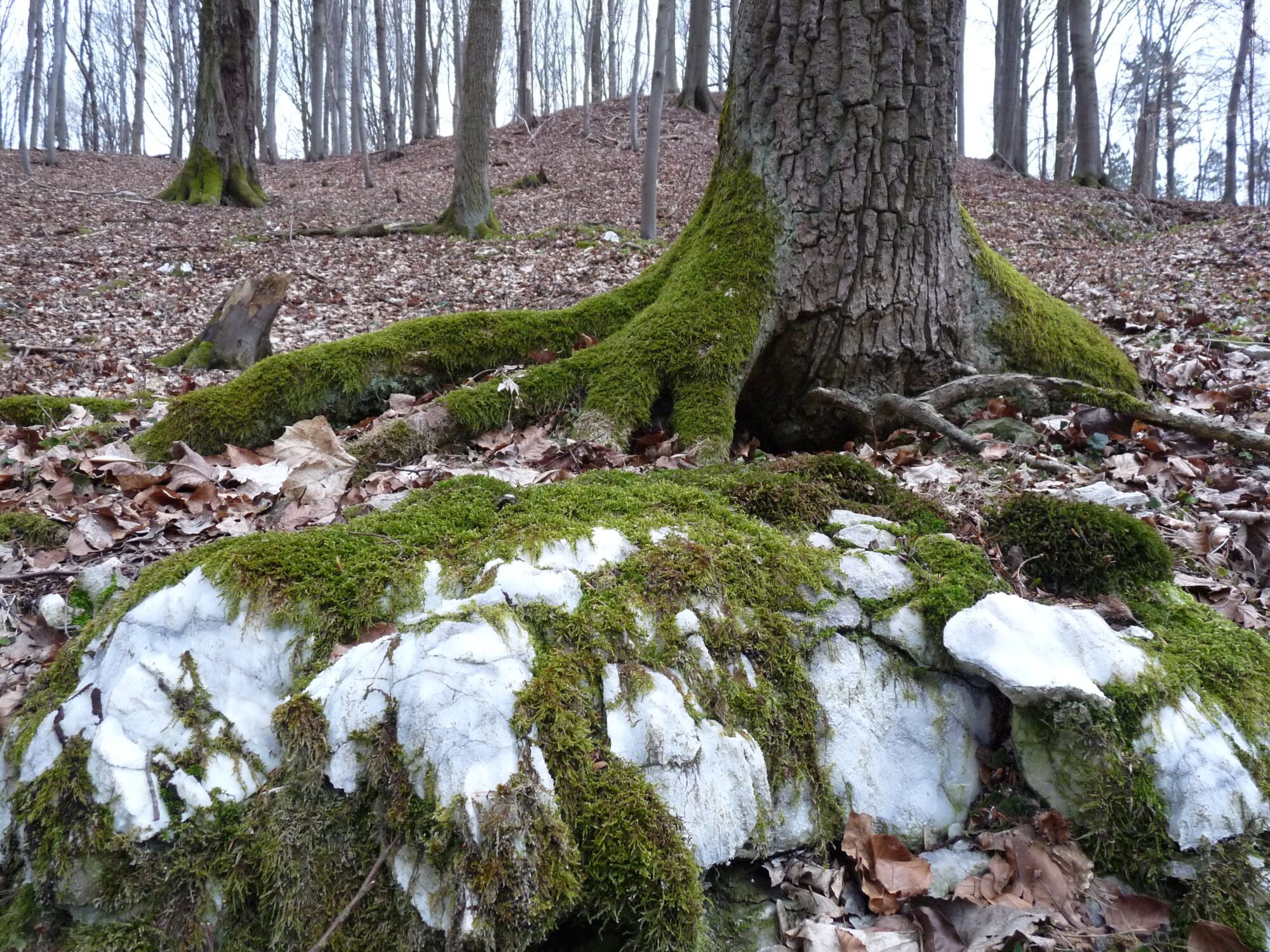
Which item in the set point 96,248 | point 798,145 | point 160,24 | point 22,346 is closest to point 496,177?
point 96,248

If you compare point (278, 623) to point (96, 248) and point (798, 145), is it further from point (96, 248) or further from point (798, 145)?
point (96, 248)

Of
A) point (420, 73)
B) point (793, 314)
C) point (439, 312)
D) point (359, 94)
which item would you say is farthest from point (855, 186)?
point (420, 73)

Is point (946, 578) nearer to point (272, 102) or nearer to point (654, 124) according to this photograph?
point (654, 124)

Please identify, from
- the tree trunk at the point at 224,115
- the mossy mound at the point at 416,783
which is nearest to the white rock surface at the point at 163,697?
the mossy mound at the point at 416,783

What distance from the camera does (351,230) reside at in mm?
12633

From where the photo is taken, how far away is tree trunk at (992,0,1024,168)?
20.9 meters

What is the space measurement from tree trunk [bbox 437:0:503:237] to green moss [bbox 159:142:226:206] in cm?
626

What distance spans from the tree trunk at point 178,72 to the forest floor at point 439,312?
12159mm

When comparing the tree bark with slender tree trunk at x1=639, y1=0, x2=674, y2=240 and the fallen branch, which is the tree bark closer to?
slender tree trunk at x1=639, y1=0, x2=674, y2=240

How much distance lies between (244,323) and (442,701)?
240 inches

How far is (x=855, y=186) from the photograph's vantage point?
13.9 feet

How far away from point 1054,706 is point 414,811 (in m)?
1.81

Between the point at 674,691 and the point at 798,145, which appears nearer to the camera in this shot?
the point at 674,691

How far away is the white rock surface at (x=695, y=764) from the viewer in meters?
1.98
